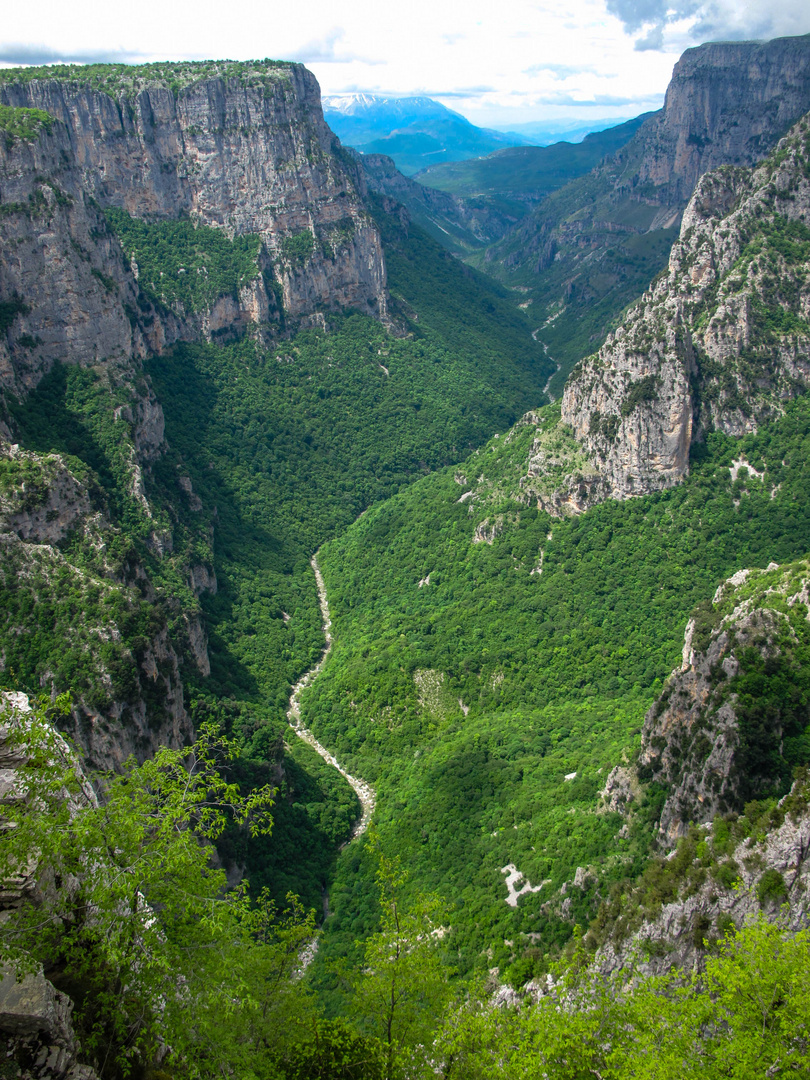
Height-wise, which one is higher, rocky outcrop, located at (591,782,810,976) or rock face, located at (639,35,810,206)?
rock face, located at (639,35,810,206)

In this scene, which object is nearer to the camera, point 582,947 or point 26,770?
point 26,770

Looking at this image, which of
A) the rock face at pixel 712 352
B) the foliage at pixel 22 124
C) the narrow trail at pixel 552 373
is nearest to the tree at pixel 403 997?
the rock face at pixel 712 352

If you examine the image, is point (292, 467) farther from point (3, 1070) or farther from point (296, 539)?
point (3, 1070)

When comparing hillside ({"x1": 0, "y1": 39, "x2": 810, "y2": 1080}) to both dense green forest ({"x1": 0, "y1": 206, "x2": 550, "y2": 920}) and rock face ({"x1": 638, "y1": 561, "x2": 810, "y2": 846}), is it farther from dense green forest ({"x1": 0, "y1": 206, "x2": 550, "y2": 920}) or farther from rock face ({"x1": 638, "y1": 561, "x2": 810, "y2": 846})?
dense green forest ({"x1": 0, "y1": 206, "x2": 550, "y2": 920})

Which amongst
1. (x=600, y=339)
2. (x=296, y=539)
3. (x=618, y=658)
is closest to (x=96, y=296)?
(x=296, y=539)

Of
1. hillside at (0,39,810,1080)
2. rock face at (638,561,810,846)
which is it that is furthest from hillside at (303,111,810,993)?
rock face at (638,561,810,846)

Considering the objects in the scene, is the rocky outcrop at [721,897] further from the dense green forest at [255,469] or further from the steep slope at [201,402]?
the steep slope at [201,402]
